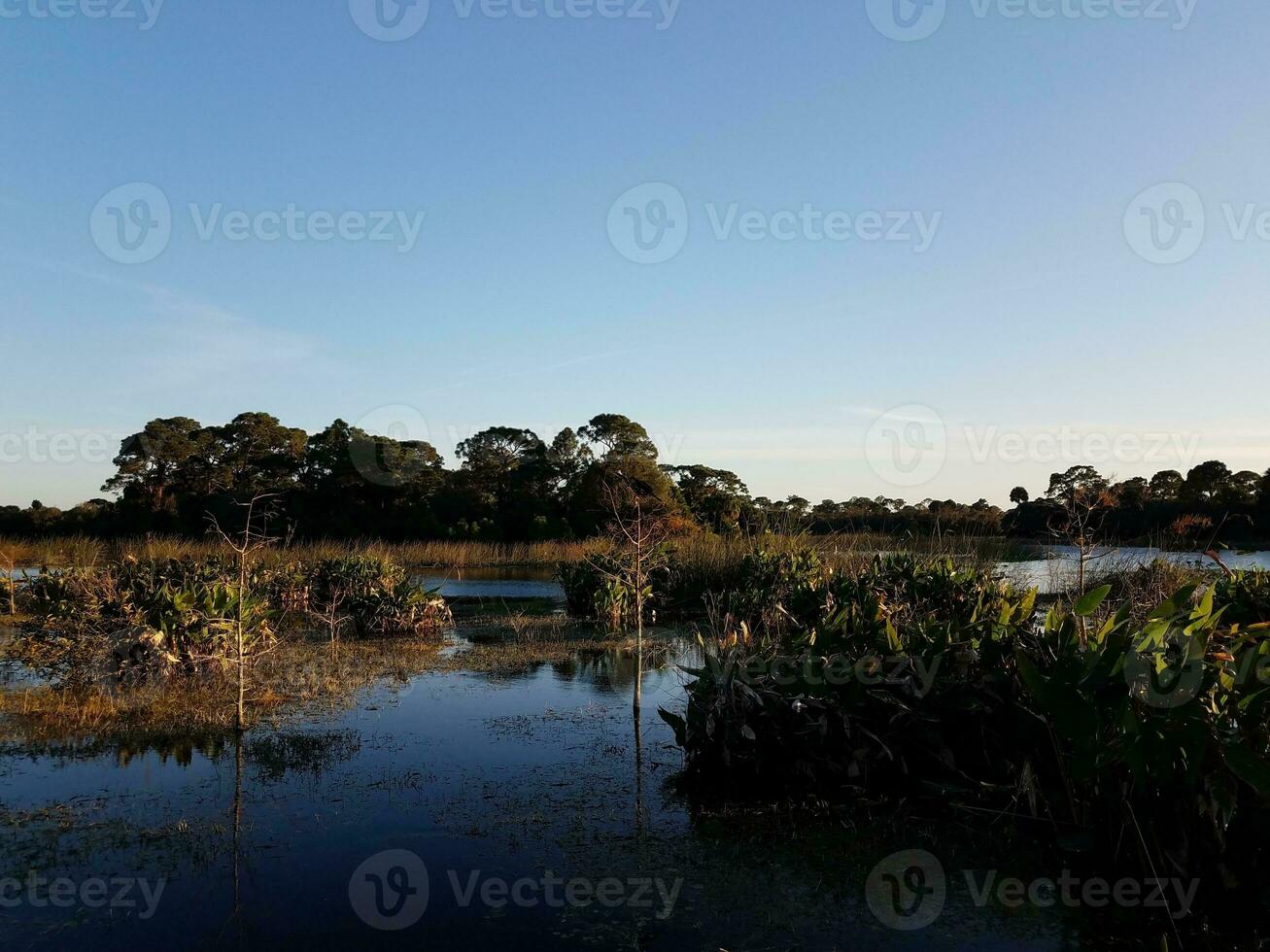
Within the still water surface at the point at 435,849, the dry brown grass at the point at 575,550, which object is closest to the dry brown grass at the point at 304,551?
the dry brown grass at the point at 575,550

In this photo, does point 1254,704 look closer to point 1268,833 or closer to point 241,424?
point 1268,833

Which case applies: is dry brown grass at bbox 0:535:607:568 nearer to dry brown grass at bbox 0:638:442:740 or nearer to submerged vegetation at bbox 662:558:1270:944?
dry brown grass at bbox 0:638:442:740

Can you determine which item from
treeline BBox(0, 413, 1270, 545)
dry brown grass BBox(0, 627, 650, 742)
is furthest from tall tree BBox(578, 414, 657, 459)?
dry brown grass BBox(0, 627, 650, 742)

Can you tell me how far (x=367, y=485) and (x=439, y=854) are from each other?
1526 inches

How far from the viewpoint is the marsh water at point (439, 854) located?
3.78m

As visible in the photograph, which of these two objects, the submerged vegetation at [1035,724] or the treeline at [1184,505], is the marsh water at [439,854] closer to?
the submerged vegetation at [1035,724]

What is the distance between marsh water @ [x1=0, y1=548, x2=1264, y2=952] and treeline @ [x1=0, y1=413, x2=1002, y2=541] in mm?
29203

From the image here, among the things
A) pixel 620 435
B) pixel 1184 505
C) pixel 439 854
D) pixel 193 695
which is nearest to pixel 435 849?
A: pixel 439 854

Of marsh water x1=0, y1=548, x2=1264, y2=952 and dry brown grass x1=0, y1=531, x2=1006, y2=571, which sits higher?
dry brown grass x1=0, y1=531, x2=1006, y2=571

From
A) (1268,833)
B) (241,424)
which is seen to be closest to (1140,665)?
(1268,833)

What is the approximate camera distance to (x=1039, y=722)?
4.61 metres

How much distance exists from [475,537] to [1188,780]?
35.1 meters

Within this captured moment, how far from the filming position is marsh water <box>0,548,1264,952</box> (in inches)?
149

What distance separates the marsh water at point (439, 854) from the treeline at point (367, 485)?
1150 inches
